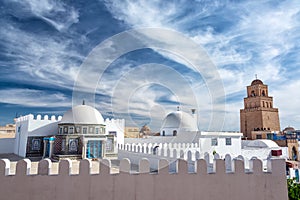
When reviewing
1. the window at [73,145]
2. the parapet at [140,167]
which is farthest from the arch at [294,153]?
the parapet at [140,167]

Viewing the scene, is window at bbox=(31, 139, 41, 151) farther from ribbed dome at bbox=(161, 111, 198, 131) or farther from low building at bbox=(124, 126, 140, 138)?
low building at bbox=(124, 126, 140, 138)

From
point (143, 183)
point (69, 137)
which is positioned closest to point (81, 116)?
point (69, 137)

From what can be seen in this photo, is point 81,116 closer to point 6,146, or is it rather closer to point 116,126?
point 116,126

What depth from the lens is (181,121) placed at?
22.7m

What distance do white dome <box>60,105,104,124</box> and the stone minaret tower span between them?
35925mm

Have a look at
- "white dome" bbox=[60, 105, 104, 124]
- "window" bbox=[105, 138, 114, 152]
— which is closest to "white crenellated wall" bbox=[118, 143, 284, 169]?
"window" bbox=[105, 138, 114, 152]

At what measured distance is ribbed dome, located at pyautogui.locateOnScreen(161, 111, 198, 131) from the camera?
881 inches

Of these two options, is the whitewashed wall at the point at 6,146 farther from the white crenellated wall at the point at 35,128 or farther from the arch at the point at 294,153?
the arch at the point at 294,153

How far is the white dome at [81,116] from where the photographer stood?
598 inches

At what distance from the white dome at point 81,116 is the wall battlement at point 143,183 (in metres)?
11.7

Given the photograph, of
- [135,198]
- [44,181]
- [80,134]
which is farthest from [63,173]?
[80,134]

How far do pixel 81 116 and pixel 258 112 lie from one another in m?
37.5

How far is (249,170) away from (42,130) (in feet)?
53.6

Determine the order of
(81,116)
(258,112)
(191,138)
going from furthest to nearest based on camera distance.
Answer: (258,112), (191,138), (81,116)
